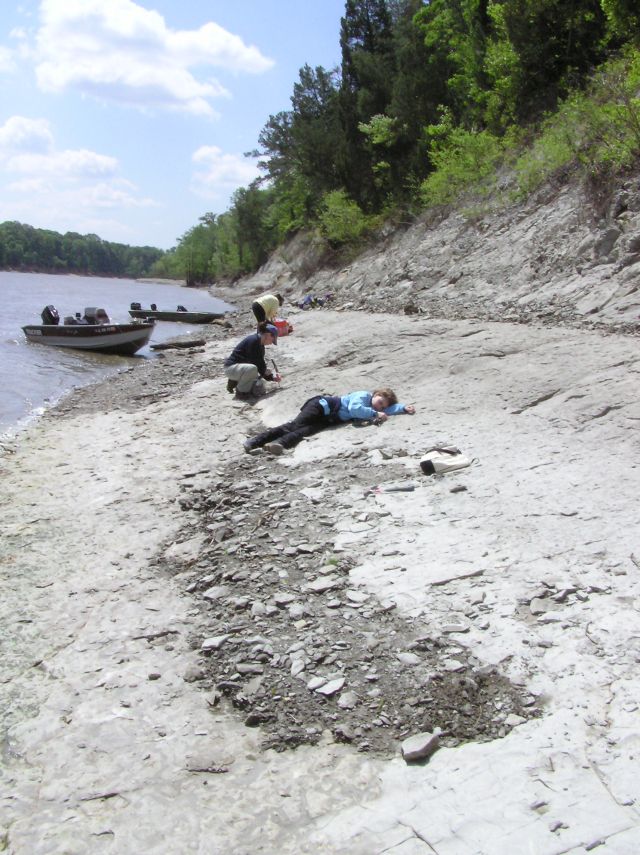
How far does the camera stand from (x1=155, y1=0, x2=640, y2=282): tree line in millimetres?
23500

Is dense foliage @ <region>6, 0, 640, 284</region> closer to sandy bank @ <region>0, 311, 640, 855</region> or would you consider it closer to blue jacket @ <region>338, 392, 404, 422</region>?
blue jacket @ <region>338, 392, 404, 422</region>

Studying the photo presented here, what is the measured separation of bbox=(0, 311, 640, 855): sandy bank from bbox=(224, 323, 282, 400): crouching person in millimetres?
2865

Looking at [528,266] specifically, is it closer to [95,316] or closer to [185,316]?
[95,316]

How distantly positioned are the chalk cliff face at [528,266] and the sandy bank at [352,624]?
11.3ft

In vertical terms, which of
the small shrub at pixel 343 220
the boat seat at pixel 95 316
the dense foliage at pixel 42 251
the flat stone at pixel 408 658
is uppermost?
the dense foliage at pixel 42 251

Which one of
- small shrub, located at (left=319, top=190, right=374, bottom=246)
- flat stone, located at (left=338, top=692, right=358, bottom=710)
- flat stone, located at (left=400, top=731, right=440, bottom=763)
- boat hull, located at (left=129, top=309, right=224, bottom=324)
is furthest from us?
boat hull, located at (left=129, top=309, right=224, bottom=324)

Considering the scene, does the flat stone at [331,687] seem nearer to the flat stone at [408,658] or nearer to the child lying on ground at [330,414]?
the flat stone at [408,658]

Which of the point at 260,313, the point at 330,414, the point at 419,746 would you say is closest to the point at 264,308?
the point at 260,313

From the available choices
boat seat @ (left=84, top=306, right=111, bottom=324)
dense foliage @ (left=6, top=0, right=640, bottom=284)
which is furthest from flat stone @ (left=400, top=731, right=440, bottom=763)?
boat seat @ (left=84, top=306, right=111, bottom=324)

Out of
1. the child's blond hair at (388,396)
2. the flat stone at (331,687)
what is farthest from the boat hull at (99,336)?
the flat stone at (331,687)

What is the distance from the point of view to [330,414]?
9.77 metres

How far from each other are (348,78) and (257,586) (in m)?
39.9

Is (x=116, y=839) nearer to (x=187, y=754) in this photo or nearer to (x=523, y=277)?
(x=187, y=754)

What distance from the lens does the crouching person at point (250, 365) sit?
1301 centimetres
